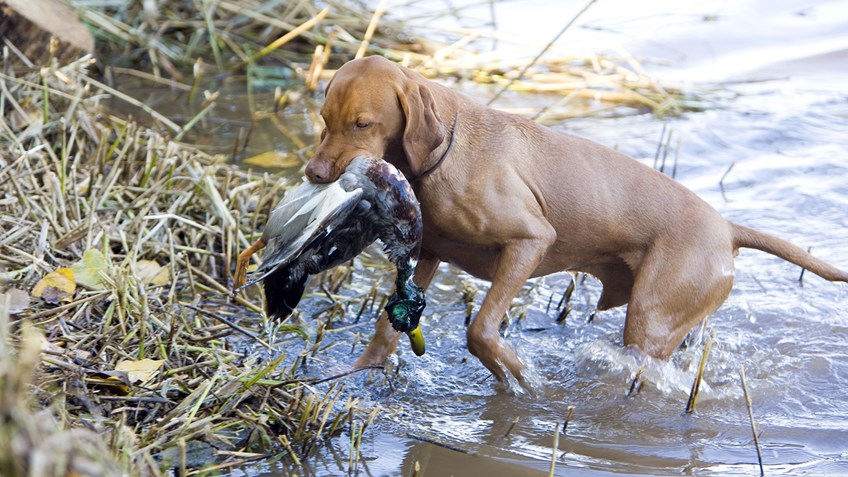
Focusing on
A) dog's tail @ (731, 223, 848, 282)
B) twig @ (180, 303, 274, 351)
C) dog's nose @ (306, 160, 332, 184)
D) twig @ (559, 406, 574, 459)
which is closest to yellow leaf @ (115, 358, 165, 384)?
twig @ (180, 303, 274, 351)

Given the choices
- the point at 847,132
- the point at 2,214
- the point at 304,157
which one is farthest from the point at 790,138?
the point at 2,214

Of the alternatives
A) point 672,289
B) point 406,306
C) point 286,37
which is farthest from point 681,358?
point 286,37

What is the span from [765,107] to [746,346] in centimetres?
390

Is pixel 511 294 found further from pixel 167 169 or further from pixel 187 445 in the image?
pixel 167 169

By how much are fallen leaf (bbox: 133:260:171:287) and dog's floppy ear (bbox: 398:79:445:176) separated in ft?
4.98

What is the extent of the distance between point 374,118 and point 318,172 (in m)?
0.32

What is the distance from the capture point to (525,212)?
4.22 m

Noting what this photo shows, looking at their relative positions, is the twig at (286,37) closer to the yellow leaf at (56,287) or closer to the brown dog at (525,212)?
the brown dog at (525,212)

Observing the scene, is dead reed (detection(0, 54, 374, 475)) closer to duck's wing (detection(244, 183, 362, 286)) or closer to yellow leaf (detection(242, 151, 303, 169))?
duck's wing (detection(244, 183, 362, 286))

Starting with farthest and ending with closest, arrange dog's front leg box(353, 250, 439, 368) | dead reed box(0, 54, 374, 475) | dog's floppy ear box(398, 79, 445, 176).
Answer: dog's front leg box(353, 250, 439, 368), dog's floppy ear box(398, 79, 445, 176), dead reed box(0, 54, 374, 475)

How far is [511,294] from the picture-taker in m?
4.23

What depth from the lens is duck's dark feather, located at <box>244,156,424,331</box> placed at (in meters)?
3.50

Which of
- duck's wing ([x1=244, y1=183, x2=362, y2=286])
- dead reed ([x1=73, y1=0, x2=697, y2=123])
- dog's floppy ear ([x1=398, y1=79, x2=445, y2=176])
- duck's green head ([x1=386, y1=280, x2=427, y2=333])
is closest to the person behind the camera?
duck's wing ([x1=244, y1=183, x2=362, y2=286])

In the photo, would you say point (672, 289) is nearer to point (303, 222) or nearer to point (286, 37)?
point (303, 222)
